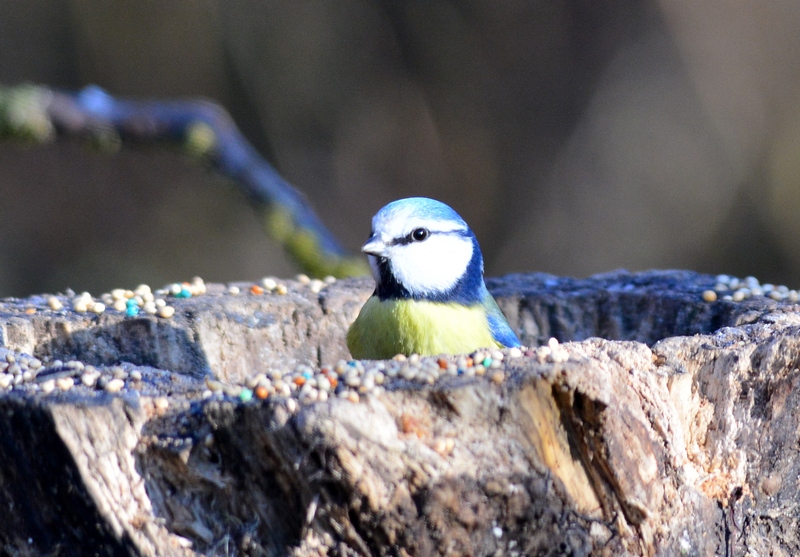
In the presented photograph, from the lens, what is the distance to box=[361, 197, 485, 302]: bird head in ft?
7.31

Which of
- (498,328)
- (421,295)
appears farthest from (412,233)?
(498,328)

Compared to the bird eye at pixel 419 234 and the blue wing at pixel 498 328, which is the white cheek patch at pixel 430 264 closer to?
the bird eye at pixel 419 234

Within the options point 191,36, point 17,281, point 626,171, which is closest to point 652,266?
point 626,171

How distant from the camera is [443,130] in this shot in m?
5.84

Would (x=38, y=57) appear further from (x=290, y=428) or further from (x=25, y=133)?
(x=290, y=428)

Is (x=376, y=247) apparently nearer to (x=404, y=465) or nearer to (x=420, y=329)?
(x=420, y=329)

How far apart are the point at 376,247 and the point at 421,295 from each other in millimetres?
174

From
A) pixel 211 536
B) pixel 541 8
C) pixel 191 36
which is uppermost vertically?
pixel 191 36

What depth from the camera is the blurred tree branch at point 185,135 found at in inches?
133

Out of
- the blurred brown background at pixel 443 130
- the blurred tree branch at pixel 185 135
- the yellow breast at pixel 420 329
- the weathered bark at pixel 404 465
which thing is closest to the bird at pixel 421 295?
the yellow breast at pixel 420 329

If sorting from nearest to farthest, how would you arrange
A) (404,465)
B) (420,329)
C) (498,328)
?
(404,465), (420,329), (498,328)

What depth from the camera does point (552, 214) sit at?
5.63 metres

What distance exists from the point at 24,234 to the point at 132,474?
519 centimetres

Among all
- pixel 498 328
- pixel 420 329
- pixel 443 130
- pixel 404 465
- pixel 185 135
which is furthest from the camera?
pixel 443 130
